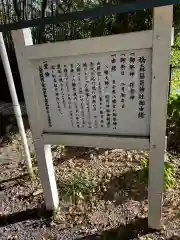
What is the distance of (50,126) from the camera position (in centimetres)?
259

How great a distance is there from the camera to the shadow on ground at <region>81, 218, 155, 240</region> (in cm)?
264

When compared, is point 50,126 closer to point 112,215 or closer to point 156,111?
point 156,111

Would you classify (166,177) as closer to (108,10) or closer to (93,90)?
(93,90)

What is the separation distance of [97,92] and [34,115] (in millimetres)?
677

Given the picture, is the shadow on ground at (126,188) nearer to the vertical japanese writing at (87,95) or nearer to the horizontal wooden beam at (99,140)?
the horizontal wooden beam at (99,140)

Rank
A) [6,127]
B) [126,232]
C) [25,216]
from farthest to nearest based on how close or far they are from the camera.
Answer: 1. [6,127]
2. [25,216]
3. [126,232]

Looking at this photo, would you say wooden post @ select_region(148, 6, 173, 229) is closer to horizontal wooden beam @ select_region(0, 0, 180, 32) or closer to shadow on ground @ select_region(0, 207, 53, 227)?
horizontal wooden beam @ select_region(0, 0, 180, 32)

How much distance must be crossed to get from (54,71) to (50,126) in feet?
1.85

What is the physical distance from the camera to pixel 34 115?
8.32ft

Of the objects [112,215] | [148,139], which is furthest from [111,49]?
[112,215]

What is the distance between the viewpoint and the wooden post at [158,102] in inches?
74.2

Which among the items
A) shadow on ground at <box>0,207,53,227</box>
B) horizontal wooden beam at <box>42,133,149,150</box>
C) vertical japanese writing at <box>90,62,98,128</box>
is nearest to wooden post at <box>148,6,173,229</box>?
horizontal wooden beam at <box>42,133,149,150</box>

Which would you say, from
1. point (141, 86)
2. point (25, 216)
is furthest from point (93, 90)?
point (25, 216)

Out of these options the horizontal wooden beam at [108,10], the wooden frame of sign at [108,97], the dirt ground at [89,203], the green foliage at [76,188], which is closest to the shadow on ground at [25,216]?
the dirt ground at [89,203]
